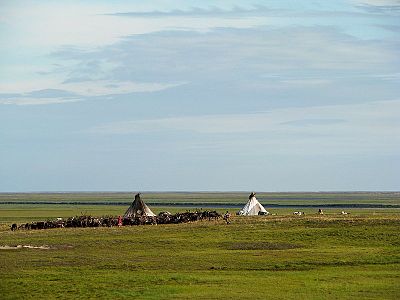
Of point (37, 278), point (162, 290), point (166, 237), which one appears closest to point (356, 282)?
point (162, 290)

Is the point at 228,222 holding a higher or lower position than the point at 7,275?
higher

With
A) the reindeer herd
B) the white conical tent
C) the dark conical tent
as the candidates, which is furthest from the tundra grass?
the white conical tent

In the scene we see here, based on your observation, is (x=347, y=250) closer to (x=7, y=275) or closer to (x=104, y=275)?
(x=104, y=275)

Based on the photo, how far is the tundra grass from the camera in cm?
3453

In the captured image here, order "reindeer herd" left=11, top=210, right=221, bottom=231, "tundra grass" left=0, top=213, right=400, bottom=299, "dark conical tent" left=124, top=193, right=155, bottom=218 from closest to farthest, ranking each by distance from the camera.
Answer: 1. "tundra grass" left=0, top=213, right=400, bottom=299
2. "reindeer herd" left=11, top=210, right=221, bottom=231
3. "dark conical tent" left=124, top=193, right=155, bottom=218

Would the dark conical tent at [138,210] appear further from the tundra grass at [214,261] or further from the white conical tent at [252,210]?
the tundra grass at [214,261]

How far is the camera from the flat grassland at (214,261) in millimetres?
34562

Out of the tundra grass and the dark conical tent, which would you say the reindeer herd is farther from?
the dark conical tent

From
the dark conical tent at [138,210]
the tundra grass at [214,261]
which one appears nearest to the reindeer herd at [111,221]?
the tundra grass at [214,261]

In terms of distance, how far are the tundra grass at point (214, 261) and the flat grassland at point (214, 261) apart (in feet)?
0.16

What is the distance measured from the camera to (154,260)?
44.4 meters

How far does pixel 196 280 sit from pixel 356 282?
709cm

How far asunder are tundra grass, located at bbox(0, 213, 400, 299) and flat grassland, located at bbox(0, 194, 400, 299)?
49 millimetres

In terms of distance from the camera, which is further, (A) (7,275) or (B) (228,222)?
(B) (228,222)
